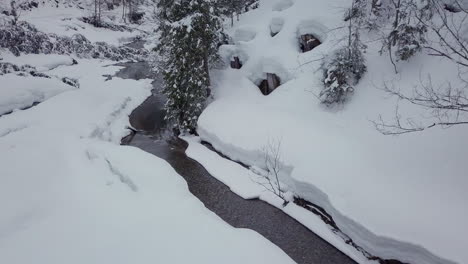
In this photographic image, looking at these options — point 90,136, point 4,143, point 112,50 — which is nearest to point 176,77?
point 90,136

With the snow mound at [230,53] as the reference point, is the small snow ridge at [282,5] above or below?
above

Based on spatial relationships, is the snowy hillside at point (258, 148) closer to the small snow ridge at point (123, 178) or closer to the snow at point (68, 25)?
the small snow ridge at point (123, 178)

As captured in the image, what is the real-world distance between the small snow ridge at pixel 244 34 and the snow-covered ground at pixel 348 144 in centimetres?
140

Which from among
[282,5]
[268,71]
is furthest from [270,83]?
[282,5]

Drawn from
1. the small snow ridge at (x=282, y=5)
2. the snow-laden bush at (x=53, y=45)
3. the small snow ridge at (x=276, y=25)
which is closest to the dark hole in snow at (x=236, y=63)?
the small snow ridge at (x=276, y=25)

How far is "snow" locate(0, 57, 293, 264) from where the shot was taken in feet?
23.9

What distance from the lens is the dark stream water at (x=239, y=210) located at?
8.52 meters

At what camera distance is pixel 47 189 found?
32.5ft

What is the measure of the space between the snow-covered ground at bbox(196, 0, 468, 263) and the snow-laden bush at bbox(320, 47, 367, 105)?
1.39 feet

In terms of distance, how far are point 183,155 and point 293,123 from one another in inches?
211

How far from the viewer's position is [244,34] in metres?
21.3

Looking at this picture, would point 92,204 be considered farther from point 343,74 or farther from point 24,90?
point 24,90

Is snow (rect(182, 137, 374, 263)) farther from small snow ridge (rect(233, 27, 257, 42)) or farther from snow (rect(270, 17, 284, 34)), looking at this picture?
snow (rect(270, 17, 284, 34))

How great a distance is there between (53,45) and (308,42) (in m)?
24.1
